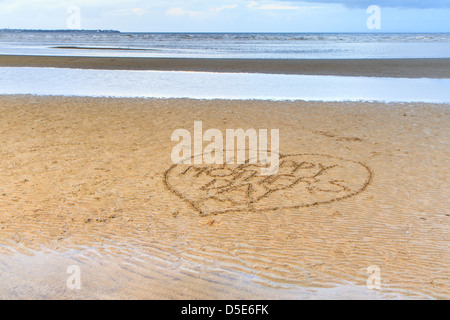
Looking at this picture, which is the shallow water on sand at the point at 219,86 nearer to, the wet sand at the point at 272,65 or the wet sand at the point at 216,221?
the wet sand at the point at 272,65

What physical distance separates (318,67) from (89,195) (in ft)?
72.8

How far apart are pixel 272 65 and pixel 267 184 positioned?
2152 cm

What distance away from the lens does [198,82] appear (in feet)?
62.6

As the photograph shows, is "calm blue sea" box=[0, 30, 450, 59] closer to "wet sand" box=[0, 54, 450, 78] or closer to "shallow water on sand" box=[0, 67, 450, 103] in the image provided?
"wet sand" box=[0, 54, 450, 78]

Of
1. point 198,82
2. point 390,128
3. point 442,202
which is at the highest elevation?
point 198,82

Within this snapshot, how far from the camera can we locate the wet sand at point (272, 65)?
76.4 feet

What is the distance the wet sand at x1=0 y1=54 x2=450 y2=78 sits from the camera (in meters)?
23.3

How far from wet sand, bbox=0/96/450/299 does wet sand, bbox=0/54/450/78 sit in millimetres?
14951

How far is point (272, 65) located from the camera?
87.6 ft

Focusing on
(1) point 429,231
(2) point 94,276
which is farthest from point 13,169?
(1) point 429,231

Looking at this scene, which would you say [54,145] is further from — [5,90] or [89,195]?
[5,90]

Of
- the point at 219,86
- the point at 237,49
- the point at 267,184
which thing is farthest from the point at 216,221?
the point at 237,49

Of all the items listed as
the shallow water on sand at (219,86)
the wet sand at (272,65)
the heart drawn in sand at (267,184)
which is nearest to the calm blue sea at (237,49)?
the wet sand at (272,65)

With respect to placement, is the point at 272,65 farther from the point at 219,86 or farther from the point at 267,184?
the point at 267,184
